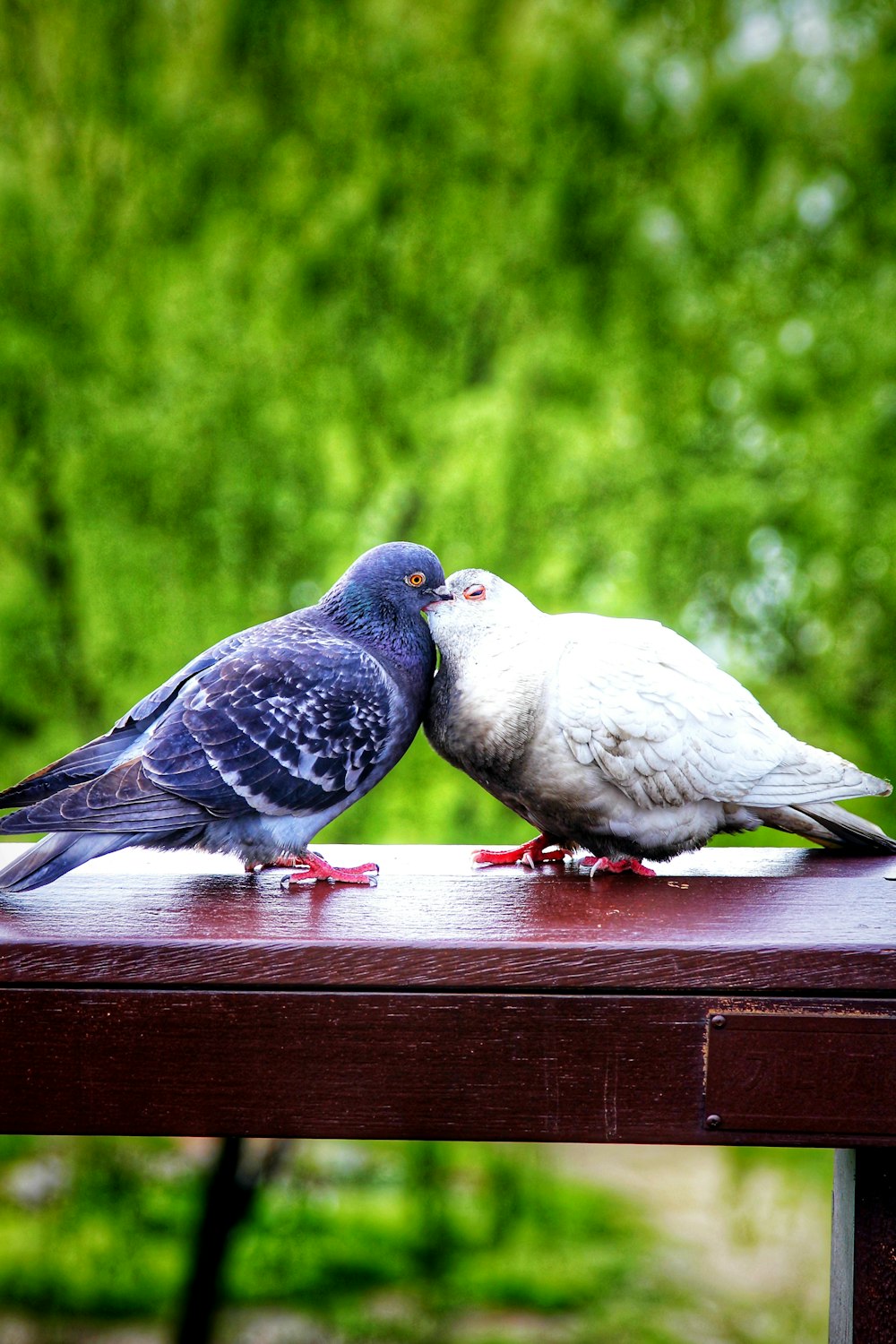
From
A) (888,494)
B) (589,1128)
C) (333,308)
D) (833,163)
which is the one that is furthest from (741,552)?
(589,1128)

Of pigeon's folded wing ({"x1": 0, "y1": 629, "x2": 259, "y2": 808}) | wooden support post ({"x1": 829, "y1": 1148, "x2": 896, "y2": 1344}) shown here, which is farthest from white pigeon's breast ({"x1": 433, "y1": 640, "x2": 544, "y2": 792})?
wooden support post ({"x1": 829, "y1": 1148, "x2": 896, "y2": 1344})

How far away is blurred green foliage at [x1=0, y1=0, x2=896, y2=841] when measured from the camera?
2602 mm

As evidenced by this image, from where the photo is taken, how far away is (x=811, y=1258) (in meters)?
2.79

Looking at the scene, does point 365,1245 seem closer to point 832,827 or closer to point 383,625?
point 832,827

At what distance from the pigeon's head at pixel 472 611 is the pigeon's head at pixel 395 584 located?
0.06 feet

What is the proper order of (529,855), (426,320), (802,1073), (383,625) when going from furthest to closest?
(426,320) < (529,855) < (383,625) < (802,1073)

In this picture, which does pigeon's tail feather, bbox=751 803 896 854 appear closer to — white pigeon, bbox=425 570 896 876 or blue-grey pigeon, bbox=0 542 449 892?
white pigeon, bbox=425 570 896 876

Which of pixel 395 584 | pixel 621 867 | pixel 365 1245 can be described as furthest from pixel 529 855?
pixel 365 1245

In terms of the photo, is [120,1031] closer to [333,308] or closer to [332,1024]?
[332,1024]

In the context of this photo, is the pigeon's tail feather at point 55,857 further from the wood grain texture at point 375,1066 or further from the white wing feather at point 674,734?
the white wing feather at point 674,734

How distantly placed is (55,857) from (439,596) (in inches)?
21.5

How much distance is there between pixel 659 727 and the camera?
4.23ft

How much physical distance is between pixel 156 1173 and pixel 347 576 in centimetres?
212

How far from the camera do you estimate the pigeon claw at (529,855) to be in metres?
1.52
